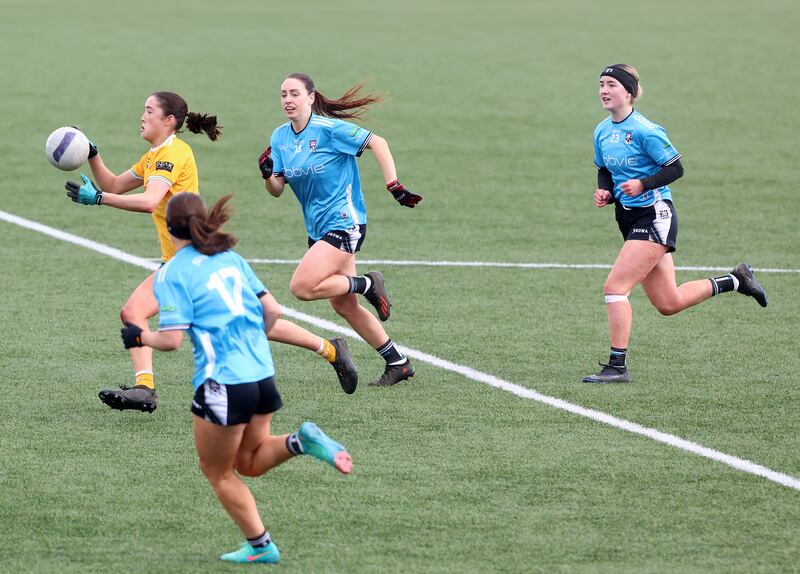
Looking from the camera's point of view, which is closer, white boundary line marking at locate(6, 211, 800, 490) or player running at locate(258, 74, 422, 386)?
white boundary line marking at locate(6, 211, 800, 490)

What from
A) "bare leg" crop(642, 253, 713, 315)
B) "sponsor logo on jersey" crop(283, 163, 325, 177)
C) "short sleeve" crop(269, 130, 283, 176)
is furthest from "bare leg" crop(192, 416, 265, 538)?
"bare leg" crop(642, 253, 713, 315)

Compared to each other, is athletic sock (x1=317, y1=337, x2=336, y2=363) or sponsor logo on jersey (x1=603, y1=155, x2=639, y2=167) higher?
sponsor logo on jersey (x1=603, y1=155, x2=639, y2=167)

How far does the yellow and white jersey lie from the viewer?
9414mm

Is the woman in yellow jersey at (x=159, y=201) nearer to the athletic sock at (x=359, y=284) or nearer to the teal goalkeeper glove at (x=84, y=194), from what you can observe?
the teal goalkeeper glove at (x=84, y=194)

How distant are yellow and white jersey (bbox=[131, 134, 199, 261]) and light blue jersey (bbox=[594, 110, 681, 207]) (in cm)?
301

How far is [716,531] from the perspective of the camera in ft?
23.4

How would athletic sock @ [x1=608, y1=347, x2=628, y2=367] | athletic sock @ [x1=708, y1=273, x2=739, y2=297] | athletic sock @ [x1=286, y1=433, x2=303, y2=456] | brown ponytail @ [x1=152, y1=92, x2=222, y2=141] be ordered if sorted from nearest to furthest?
athletic sock @ [x1=286, y1=433, x2=303, y2=456] → brown ponytail @ [x1=152, y1=92, x2=222, y2=141] → athletic sock @ [x1=608, y1=347, x2=628, y2=367] → athletic sock @ [x1=708, y1=273, x2=739, y2=297]

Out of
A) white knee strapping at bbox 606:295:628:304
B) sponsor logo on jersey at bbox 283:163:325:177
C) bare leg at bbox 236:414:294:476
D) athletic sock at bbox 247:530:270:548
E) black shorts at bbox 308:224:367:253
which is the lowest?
athletic sock at bbox 247:530:270:548

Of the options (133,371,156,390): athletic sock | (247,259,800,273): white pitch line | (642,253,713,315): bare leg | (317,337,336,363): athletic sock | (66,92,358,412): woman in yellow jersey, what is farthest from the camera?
(247,259,800,273): white pitch line

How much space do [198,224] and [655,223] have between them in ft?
15.5

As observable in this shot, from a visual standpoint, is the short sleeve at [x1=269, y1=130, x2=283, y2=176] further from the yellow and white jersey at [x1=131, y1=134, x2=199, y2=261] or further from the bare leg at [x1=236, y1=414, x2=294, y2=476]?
the bare leg at [x1=236, y1=414, x2=294, y2=476]

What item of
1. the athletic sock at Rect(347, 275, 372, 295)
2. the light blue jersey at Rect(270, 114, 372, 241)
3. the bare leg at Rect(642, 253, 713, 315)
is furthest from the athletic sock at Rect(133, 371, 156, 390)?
the bare leg at Rect(642, 253, 713, 315)

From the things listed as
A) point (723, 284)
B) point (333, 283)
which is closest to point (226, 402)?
point (333, 283)

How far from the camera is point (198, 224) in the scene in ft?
21.4
